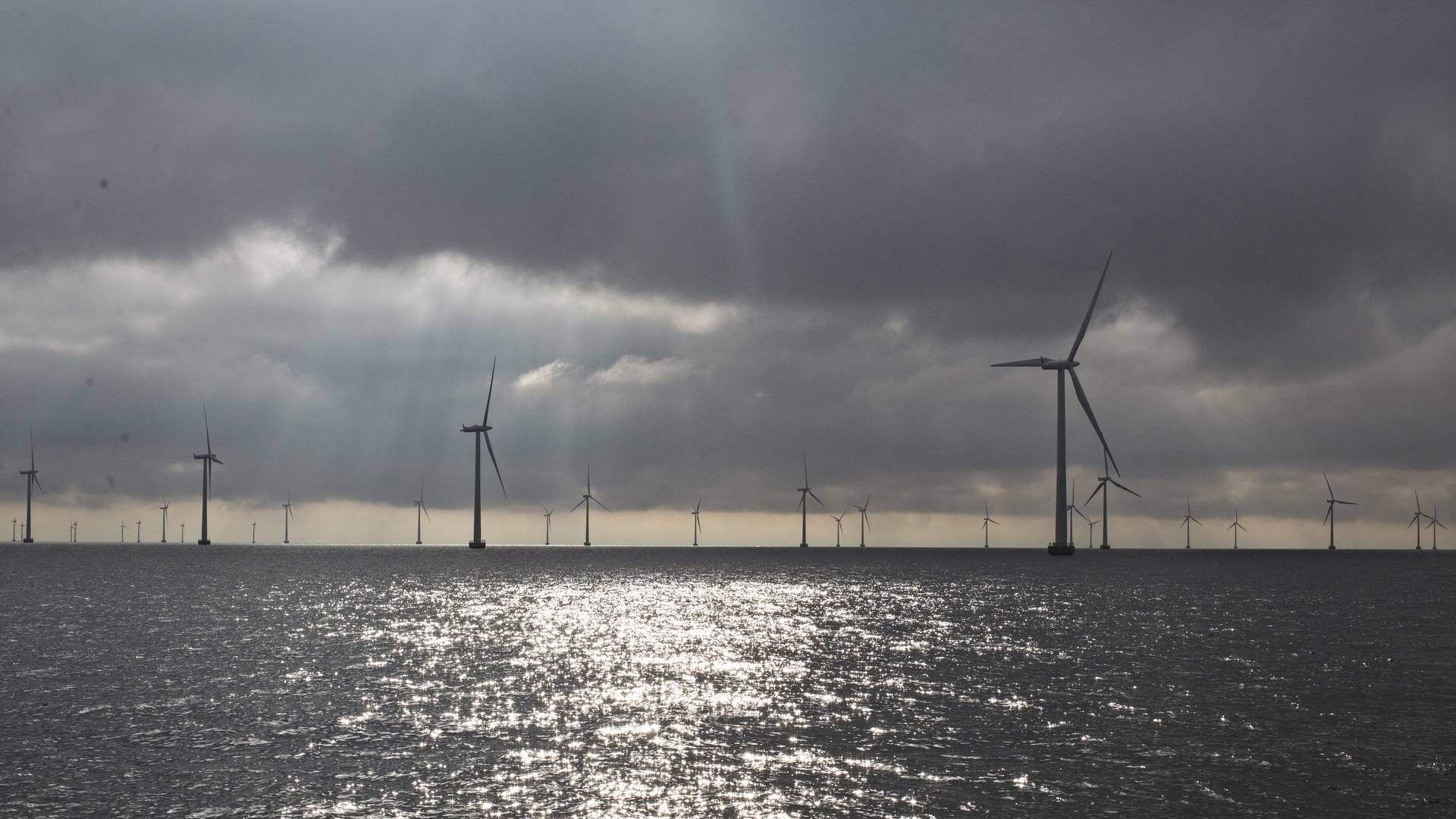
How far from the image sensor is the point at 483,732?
1618 inches

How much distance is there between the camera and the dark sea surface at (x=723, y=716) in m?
31.7

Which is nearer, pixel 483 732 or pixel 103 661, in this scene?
pixel 483 732

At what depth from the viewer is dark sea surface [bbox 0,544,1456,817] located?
104ft

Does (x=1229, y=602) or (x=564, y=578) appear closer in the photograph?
(x=1229, y=602)

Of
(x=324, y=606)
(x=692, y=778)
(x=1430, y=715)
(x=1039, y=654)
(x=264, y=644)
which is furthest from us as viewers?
(x=324, y=606)

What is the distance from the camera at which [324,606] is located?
4441 inches

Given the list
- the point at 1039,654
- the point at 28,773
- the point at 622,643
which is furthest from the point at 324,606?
the point at 28,773

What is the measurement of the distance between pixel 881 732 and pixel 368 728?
59.2ft

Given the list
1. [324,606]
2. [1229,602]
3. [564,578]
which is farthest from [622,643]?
[564,578]

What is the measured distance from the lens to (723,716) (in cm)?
4478

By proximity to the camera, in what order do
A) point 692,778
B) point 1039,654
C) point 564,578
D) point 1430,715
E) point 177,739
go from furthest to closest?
point 564,578
point 1039,654
point 1430,715
point 177,739
point 692,778

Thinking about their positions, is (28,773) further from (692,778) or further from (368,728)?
(692,778)

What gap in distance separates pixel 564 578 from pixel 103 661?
126 metres

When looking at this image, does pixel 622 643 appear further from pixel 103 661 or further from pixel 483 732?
pixel 483 732
